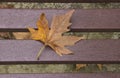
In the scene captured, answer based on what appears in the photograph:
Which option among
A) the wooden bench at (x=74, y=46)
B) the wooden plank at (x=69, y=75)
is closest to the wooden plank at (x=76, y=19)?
the wooden bench at (x=74, y=46)

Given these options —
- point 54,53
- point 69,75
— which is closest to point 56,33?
point 54,53

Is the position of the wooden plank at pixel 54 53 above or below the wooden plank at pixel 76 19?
below

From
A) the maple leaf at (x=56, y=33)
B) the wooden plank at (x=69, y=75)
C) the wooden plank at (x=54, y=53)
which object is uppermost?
the maple leaf at (x=56, y=33)

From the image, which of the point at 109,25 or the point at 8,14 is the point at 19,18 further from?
the point at 109,25

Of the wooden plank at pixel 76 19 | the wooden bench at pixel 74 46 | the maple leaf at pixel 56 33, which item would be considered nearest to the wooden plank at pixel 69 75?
the wooden bench at pixel 74 46

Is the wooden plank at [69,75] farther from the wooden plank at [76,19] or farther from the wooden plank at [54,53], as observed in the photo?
the wooden plank at [76,19]

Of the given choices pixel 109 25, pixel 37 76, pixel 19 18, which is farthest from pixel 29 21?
pixel 109 25

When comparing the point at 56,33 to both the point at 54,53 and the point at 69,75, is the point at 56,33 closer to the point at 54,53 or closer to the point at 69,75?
the point at 54,53
